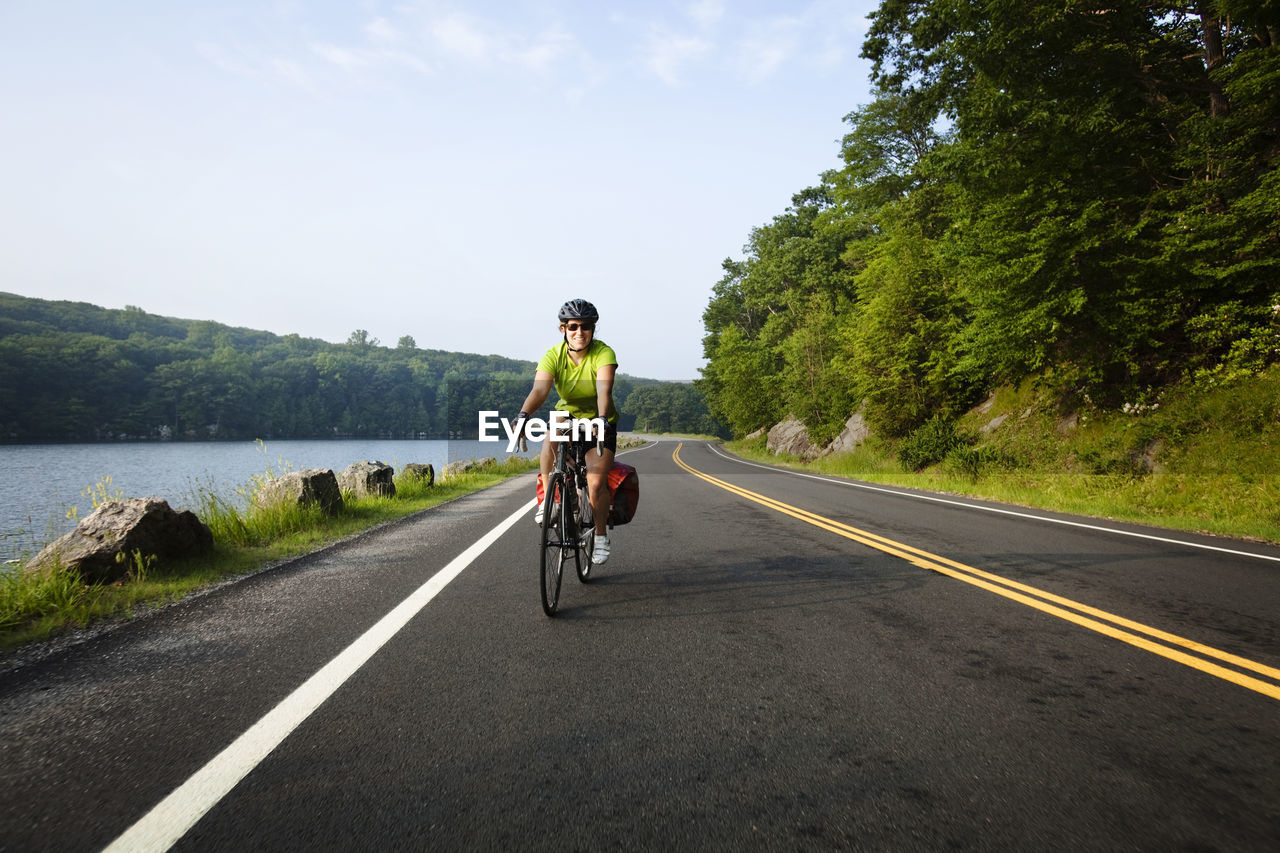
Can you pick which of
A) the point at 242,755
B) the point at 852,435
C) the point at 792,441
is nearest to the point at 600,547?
the point at 242,755

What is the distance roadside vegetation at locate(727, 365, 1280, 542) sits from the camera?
9750mm

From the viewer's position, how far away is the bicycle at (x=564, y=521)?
443 centimetres

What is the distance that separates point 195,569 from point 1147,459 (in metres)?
15.7

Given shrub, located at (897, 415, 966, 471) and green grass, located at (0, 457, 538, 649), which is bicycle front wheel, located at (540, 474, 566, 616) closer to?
green grass, located at (0, 457, 538, 649)

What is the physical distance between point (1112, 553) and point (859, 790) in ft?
20.2

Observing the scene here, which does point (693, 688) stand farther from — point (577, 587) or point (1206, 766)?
point (577, 587)

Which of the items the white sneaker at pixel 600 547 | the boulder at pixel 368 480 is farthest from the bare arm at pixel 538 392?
the boulder at pixel 368 480

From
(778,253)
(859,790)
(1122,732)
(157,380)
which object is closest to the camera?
(859,790)

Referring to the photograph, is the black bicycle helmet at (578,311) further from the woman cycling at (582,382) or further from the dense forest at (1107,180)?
the dense forest at (1107,180)

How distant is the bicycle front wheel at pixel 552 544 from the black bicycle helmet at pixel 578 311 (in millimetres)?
1217

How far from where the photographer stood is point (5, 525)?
1135 centimetres

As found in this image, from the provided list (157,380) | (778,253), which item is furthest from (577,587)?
(157,380)

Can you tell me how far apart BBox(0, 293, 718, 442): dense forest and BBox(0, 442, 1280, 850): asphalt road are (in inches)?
2308

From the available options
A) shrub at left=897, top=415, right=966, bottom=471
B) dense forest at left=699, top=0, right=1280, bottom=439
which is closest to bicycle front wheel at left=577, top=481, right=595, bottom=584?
dense forest at left=699, top=0, right=1280, bottom=439
